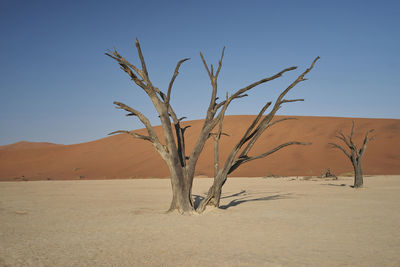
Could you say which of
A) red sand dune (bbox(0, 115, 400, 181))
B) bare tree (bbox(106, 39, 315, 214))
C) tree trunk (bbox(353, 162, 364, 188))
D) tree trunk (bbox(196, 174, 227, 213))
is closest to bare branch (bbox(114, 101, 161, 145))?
bare tree (bbox(106, 39, 315, 214))

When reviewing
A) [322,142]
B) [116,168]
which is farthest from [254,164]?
[116,168]

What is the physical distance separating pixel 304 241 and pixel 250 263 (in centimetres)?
157

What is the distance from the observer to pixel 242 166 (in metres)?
30.8

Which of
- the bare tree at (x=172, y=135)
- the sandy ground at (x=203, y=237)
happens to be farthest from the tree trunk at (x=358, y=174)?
the bare tree at (x=172, y=135)

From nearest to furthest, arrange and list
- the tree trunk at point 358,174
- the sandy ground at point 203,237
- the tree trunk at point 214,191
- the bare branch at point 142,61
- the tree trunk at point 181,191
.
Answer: the sandy ground at point 203,237
the bare branch at point 142,61
the tree trunk at point 181,191
the tree trunk at point 214,191
the tree trunk at point 358,174

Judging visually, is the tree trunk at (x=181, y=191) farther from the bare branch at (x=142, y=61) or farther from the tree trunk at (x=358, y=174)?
the tree trunk at (x=358, y=174)

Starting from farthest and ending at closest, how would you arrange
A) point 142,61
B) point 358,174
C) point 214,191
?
point 358,174 → point 214,191 → point 142,61

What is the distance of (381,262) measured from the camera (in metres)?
3.86

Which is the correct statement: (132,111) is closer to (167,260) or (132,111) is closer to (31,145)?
(167,260)

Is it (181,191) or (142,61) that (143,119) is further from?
(181,191)

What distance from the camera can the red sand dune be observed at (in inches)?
1094

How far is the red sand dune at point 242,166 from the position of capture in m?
27.8

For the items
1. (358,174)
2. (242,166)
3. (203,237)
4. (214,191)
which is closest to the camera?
(203,237)

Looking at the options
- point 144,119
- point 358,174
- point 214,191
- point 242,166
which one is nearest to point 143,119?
point 144,119
